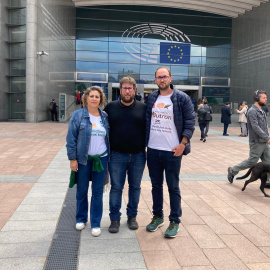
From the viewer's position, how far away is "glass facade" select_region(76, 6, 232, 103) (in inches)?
1194

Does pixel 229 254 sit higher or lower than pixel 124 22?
lower

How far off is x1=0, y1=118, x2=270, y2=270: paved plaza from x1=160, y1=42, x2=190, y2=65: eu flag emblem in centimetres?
2480

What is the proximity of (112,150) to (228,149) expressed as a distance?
303 inches

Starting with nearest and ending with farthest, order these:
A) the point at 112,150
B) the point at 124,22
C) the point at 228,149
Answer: the point at 112,150, the point at 228,149, the point at 124,22

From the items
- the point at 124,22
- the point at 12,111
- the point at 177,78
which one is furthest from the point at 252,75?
the point at 12,111

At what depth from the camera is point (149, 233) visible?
3.53 meters

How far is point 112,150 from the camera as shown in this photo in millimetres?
3537

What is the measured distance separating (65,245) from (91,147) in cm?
→ 105

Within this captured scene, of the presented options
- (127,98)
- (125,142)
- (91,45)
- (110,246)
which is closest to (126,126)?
(125,142)

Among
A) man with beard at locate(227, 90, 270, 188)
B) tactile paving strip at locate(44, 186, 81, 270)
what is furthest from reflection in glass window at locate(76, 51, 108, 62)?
tactile paving strip at locate(44, 186, 81, 270)

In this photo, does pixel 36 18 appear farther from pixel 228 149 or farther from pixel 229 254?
pixel 229 254

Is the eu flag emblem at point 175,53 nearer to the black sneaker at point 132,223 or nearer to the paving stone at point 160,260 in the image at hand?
the black sneaker at point 132,223

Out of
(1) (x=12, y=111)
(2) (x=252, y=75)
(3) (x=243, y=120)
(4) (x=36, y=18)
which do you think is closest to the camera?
(3) (x=243, y=120)

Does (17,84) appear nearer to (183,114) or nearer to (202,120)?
(202,120)
